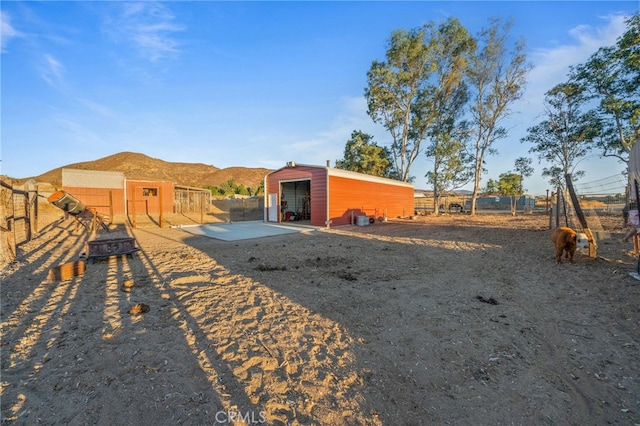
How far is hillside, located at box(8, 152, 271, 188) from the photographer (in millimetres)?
72387

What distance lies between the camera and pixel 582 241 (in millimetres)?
6500

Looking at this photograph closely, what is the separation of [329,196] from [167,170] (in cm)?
→ 7659

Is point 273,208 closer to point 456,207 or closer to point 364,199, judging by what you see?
point 364,199

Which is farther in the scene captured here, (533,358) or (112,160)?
(112,160)

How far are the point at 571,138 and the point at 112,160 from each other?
104m

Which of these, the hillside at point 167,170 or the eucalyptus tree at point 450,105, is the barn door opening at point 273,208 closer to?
the eucalyptus tree at point 450,105

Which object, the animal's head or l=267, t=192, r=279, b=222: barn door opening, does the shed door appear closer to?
l=267, t=192, r=279, b=222: barn door opening

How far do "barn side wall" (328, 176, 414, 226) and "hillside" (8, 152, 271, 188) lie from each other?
57105mm

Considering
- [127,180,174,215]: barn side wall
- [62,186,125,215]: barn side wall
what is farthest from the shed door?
[62,186,125,215]: barn side wall

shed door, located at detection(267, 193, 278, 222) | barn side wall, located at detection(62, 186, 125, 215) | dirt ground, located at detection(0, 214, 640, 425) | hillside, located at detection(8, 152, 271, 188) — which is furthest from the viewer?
hillside, located at detection(8, 152, 271, 188)

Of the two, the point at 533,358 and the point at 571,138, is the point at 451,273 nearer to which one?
the point at 533,358

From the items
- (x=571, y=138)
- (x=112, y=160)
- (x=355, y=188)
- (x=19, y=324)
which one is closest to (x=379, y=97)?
(x=355, y=188)

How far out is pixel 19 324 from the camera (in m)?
3.51

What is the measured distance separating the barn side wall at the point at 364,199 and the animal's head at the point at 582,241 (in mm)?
10465
